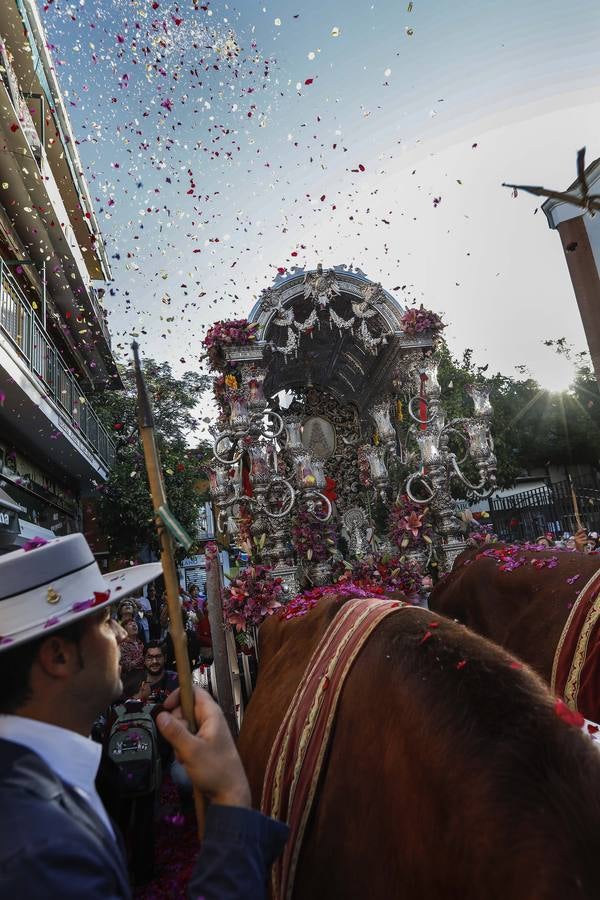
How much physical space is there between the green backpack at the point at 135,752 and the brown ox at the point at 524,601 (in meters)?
3.14

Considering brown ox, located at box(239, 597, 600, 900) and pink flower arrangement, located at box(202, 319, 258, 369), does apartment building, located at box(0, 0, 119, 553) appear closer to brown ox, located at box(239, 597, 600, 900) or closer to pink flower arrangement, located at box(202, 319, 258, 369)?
pink flower arrangement, located at box(202, 319, 258, 369)

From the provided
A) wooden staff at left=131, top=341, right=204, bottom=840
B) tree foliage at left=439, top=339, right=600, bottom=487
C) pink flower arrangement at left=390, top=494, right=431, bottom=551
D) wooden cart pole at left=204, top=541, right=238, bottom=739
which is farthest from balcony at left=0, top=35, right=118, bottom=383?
tree foliage at left=439, top=339, right=600, bottom=487

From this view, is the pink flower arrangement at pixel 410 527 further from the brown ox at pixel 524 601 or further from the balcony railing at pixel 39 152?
the balcony railing at pixel 39 152

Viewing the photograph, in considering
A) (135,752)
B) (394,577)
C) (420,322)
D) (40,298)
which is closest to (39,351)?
(40,298)

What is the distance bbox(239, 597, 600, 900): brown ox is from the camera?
3.61 ft

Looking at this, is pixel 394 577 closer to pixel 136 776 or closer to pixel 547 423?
pixel 136 776

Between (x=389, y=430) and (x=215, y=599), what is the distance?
559 cm

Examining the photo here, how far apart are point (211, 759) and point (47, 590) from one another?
1.96 feet

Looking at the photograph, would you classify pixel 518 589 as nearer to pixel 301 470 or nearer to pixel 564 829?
pixel 301 470

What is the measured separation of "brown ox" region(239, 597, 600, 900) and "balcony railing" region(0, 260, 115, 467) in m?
9.38

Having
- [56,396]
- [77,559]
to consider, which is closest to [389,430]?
[56,396]

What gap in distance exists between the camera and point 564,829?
1078mm

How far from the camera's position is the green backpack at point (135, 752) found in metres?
4.09

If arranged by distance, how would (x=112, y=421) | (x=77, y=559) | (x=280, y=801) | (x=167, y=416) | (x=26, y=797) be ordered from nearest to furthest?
(x=26, y=797) → (x=77, y=559) → (x=280, y=801) → (x=112, y=421) → (x=167, y=416)
